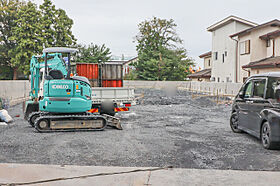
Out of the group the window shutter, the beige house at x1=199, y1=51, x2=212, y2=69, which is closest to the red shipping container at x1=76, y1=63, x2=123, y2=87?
the window shutter

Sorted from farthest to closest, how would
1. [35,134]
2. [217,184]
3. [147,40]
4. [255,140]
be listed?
[147,40]
[35,134]
[255,140]
[217,184]

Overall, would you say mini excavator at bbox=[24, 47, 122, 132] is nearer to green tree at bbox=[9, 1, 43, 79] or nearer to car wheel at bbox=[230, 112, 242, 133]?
car wheel at bbox=[230, 112, 242, 133]

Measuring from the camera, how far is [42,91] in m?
10.9

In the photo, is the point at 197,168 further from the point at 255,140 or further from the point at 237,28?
the point at 237,28

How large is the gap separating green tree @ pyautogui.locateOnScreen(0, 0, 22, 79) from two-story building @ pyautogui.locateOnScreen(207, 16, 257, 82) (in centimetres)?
2855

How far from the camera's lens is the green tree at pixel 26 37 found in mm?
41375

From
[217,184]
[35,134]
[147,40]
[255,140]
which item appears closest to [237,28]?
[255,140]

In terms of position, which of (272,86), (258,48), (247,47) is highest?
(247,47)

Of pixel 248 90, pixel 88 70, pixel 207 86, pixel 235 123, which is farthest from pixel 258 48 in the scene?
pixel 248 90

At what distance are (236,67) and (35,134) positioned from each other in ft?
84.5

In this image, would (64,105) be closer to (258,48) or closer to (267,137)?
(267,137)

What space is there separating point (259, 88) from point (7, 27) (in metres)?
45.2

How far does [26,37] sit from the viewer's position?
4197cm

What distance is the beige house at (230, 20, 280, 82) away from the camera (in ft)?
84.2
